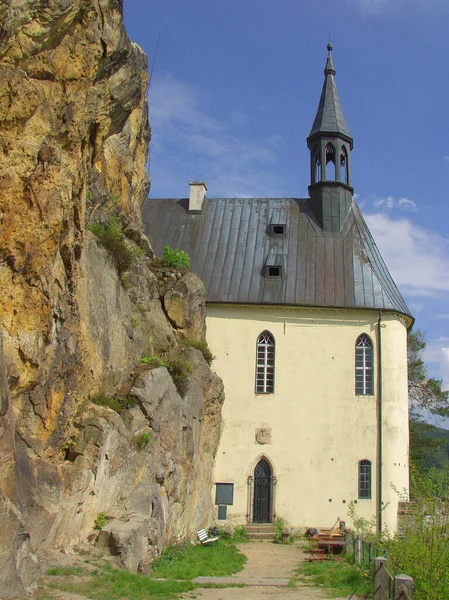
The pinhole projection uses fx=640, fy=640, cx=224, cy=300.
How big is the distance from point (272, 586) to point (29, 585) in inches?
248

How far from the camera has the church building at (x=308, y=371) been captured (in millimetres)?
25469

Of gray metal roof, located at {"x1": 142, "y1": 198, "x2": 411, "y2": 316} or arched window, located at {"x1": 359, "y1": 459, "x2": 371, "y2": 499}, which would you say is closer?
arched window, located at {"x1": 359, "y1": 459, "x2": 371, "y2": 499}

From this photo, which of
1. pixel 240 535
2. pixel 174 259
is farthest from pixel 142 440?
pixel 174 259

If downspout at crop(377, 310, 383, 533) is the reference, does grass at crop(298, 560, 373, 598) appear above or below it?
below

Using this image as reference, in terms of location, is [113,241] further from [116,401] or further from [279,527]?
[279,527]

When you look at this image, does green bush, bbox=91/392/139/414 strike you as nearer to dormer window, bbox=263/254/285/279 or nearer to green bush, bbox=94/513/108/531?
green bush, bbox=94/513/108/531

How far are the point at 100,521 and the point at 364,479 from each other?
13.9 meters

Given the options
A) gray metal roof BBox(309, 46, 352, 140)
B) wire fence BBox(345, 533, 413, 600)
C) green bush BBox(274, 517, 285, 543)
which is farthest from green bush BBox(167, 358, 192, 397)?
gray metal roof BBox(309, 46, 352, 140)

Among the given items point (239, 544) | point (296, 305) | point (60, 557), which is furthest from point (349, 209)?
point (60, 557)

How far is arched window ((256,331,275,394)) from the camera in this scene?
88.2ft

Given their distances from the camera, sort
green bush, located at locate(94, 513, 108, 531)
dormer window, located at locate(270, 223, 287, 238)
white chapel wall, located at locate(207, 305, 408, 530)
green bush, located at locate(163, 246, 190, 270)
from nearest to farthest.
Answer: green bush, located at locate(94, 513, 108, 531)
green bush, located at locate(163, 246, 190, 270)
white chapel wall, located at locate(207, 305, 408, 530)
dormer window, located at locate(270, 223, 287, 238)

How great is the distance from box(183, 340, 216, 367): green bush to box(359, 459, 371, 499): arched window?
24.2 feet

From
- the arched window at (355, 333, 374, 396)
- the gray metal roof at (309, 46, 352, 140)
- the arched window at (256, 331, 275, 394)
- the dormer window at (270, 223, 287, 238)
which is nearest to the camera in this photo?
the arched window at (355, 333, 374, 396)

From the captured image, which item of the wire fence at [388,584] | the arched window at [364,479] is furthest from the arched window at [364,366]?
Result: the wire fence at [388,584]
